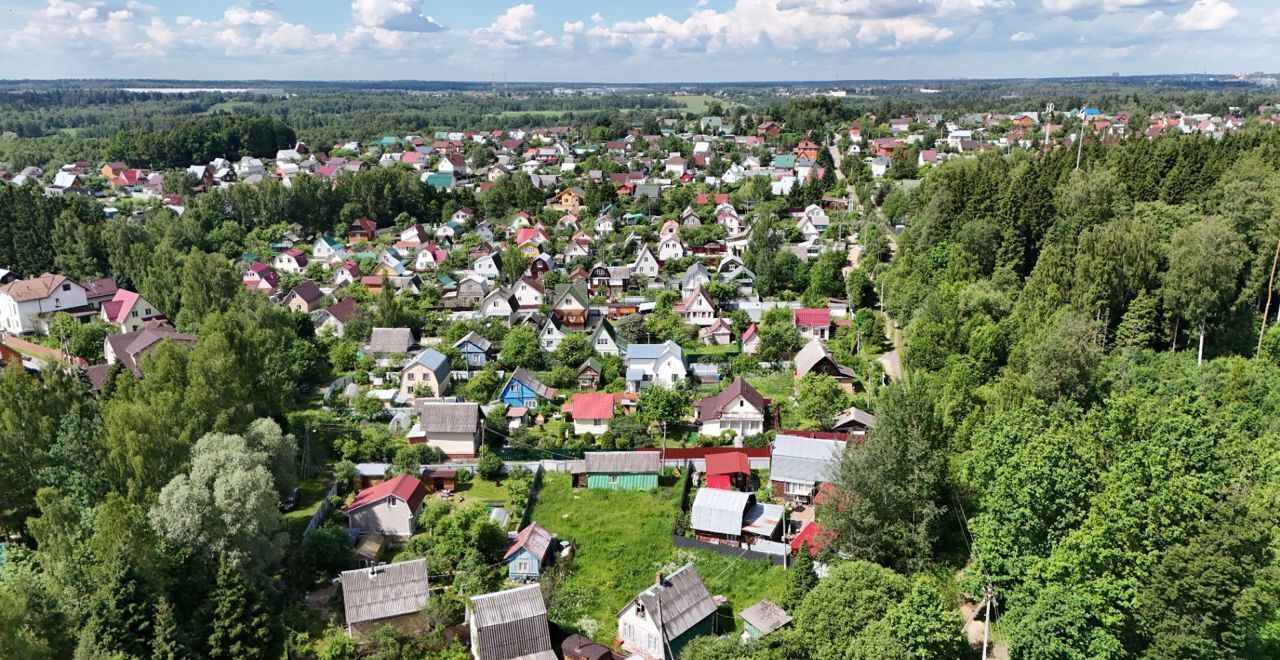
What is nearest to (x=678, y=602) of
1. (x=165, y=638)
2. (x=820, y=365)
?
(x=165, y=638)

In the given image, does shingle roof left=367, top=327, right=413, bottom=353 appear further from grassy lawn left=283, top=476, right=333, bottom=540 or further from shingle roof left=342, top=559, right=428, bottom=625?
shingle roof left=342, top=559, right=428, bottom=625

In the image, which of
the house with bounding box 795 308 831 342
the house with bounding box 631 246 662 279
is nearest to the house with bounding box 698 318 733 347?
the house with bounding box 795 308 831 342

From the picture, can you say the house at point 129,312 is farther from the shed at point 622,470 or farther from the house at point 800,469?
the house at point 800,469

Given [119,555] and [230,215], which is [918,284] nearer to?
[119,555]

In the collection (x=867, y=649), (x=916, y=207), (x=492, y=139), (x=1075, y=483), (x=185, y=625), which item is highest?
(x=492, y=139)

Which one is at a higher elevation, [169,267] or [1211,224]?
[1211,224]

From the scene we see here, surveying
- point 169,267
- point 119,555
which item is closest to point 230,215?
point 169,267
